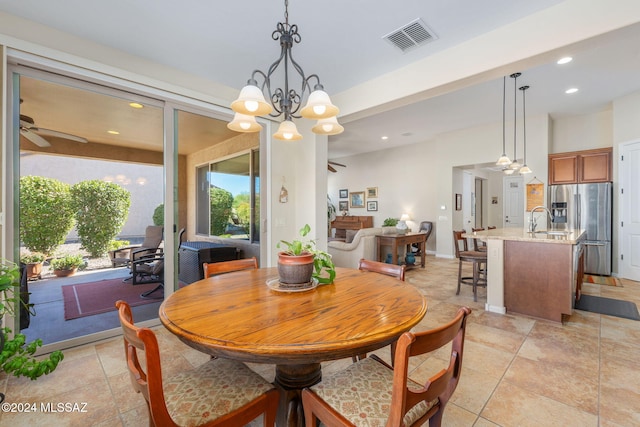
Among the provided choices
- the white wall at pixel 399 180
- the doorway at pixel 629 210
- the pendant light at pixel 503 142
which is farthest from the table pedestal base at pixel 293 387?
the white wall at pixel 399 180

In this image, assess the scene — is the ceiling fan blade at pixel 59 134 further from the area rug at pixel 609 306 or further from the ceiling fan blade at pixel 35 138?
the area rug at pixel 609 306

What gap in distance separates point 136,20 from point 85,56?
64cm

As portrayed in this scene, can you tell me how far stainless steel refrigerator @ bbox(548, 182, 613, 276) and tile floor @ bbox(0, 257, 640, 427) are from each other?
266 centimetres

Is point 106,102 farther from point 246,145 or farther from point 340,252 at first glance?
point 340,252

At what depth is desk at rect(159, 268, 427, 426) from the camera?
0.98 metres

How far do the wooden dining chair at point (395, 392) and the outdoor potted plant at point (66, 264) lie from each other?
2.66 metres

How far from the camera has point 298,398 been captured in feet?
4.63

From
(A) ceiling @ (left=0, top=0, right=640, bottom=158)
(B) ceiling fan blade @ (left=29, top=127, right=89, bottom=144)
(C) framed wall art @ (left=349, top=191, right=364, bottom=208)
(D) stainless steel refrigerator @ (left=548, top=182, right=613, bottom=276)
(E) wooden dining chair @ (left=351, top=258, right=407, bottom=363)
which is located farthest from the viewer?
(C) framed wall art @ (left=349, top=191, right=364, bottom=208)

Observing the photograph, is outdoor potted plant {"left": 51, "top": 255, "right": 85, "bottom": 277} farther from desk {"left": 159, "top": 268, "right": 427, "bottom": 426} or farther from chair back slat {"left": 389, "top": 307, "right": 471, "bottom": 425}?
chair back slat {"left": 389, "top": 307, "right": 471, "bottom": 425}

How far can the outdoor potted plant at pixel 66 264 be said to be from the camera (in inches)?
98.5

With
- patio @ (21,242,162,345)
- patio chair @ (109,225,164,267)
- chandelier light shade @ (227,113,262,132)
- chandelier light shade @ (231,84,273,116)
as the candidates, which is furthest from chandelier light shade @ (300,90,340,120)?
patio @ (21,242,162,345)

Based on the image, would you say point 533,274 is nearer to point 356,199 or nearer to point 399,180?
point 399,180

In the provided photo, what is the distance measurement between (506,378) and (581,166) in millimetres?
5150

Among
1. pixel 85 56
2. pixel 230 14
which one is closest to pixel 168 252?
pixel 85 56
